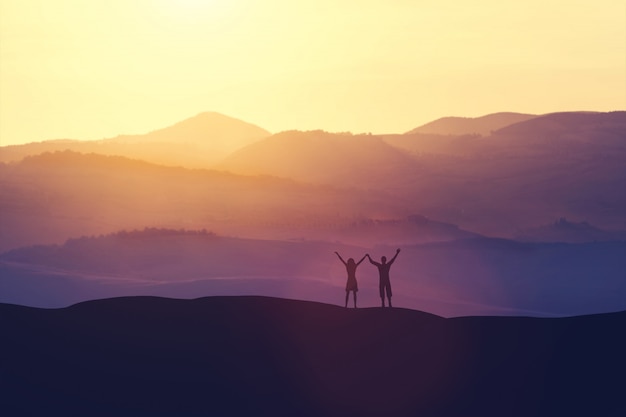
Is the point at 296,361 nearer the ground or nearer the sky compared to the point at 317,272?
nearer the ground

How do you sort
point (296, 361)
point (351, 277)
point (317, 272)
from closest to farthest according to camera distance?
point (296, 361) < point (351, 277) < point (317, 272)

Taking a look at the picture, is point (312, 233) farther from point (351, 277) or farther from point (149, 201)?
point (351, 277)

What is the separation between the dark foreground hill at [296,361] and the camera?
34219mm

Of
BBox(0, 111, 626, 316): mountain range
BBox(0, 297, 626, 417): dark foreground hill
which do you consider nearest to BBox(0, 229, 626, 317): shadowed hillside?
BBox(0, 111, 626, 316): mountain range

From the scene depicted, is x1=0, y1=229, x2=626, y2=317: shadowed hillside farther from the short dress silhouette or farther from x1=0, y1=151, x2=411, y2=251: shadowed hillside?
the short dress silhouette

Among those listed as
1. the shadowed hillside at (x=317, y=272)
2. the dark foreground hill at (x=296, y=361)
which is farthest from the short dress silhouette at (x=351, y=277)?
the shadowed hillside at (x=317, y=272)

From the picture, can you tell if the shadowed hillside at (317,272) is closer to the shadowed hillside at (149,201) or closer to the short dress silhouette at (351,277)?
the shadowed hillside at (149,201)

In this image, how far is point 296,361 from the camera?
36656 millimetres

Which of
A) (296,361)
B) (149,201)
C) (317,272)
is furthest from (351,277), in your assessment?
(149,201)

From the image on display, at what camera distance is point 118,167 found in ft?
609

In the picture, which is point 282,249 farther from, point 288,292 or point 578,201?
point 578,201

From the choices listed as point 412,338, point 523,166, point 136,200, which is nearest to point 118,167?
point 136,200

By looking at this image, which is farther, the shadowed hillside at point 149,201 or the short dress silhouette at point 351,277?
the shadowed hillside at point 149,201

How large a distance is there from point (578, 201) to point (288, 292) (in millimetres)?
84756
